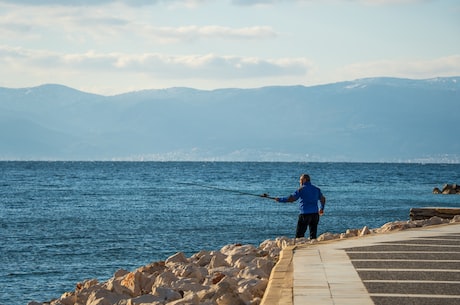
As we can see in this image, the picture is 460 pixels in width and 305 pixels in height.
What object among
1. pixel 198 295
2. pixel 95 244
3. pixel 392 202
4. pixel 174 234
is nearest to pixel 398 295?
pixel 198 295

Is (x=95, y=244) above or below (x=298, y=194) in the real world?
below

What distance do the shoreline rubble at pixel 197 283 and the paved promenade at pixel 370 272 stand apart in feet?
1.24

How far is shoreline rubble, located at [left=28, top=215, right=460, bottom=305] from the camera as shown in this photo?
11286mm

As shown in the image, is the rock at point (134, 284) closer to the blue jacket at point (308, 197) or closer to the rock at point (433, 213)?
the blue jacket at point (308, 197)

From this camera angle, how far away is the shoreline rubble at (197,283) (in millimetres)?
11286

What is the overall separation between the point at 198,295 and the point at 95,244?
21.3 m

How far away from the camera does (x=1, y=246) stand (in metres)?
31.4

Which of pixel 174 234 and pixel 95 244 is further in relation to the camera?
pixel 174 234

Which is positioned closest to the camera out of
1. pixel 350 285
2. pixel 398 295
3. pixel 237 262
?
pixel 398 295

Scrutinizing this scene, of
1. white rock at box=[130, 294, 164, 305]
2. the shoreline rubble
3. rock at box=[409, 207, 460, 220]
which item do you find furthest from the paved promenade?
rock at box=[409, 207, 460, 220]

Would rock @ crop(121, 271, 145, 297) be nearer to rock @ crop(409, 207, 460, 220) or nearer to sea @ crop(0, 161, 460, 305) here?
sea @ crop(0, 161, 460, 305)

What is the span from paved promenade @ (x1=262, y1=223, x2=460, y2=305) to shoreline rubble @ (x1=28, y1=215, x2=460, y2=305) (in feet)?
1.24

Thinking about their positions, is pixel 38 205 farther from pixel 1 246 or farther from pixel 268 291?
pixel 268 291

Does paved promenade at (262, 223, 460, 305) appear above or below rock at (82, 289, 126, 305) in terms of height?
above
